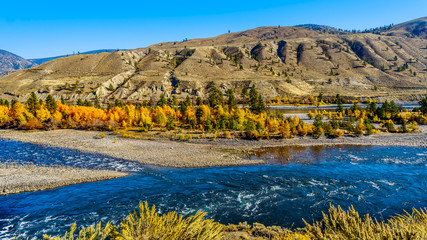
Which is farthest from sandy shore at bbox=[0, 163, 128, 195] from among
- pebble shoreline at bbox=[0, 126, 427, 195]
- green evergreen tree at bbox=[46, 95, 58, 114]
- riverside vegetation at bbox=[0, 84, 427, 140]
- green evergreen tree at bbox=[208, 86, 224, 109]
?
green evergreen tree at bbox=[208, 86, 224, 109]

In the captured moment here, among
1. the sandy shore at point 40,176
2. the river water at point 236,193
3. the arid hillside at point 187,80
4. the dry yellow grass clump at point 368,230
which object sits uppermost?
the arid hillside at point 187,80

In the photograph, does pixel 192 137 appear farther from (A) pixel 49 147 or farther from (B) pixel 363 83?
(B) pixel 363 83

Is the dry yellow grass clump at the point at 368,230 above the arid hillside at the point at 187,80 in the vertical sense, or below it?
below

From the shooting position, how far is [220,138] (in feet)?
173

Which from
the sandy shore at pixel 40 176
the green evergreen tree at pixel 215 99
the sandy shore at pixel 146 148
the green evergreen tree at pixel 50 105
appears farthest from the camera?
the green evergreen tree at pixel 215 99

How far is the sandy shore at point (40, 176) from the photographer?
25.8 m

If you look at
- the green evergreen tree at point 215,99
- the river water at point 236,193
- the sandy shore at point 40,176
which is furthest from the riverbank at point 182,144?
the green evergreen tree at point 215,99

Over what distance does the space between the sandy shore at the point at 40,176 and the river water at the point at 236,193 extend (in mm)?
1391

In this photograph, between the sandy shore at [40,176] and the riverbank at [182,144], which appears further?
the riverbank at [182,144]

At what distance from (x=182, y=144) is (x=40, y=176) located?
80.0ft

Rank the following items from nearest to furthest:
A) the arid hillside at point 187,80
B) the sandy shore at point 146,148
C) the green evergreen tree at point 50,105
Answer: the sandy shore at point 146,148 → the green evergreen tree at point 50,105 → the arid hillside at point 187,80

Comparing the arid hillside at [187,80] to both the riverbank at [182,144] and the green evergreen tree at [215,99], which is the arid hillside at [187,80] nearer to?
the green evergreen tree at [215,99]

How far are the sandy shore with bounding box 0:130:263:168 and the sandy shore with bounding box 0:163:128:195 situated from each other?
7657 mm

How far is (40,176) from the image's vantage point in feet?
94.9
